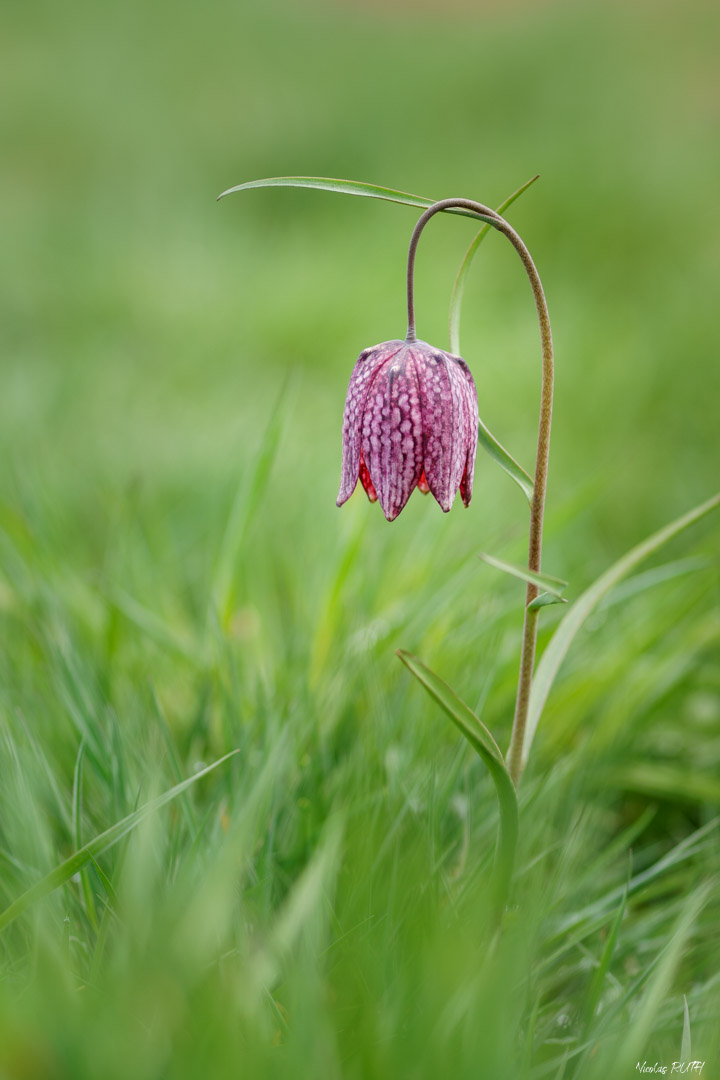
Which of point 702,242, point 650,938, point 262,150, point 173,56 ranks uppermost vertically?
point 173,56

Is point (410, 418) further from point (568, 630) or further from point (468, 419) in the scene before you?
point (568, 630)

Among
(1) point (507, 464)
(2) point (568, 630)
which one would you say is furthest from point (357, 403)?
(2) point (568, 630)

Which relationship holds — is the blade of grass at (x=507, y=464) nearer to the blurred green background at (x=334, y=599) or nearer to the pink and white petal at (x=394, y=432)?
the pink and white petal at (x=394, y=432)

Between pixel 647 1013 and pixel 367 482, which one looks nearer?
pixel 647 1013

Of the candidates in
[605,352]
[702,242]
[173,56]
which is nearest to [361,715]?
[605,352]

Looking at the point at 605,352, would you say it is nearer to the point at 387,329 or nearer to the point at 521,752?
the point at 387,329

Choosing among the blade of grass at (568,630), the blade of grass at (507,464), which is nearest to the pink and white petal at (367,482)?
the blade of grass at (507,464)

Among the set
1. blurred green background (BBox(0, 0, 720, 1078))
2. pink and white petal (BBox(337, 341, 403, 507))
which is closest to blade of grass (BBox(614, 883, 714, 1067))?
blurred green background (BBox(0, 0, 720, 1078))
